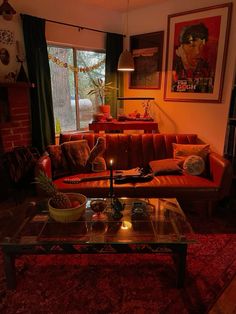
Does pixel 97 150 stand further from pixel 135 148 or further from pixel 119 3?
pixel 119 3

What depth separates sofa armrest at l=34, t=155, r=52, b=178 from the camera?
257cm

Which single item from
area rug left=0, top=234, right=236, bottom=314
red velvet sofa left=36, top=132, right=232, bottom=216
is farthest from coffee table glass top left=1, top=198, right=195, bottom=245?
red velvet sofa left=36, top=132, right=232, bottom=216

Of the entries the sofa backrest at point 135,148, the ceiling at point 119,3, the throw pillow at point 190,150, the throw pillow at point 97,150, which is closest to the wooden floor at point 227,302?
the throw pillow at point 190,150

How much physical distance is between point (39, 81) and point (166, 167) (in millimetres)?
2071

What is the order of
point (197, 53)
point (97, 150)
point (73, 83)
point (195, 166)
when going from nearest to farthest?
1. point (195, 166)
2. point (97, 150)
3. point (197, 53)
4. point (73, 83)

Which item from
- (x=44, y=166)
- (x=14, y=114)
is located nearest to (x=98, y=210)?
(x=44, y=166)

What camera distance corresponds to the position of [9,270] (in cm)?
172

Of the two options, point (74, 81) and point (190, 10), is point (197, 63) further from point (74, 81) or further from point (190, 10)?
point (74, 81)

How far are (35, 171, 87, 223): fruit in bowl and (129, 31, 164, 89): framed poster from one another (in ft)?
9.14

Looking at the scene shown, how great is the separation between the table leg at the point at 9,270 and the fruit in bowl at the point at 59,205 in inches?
15.9

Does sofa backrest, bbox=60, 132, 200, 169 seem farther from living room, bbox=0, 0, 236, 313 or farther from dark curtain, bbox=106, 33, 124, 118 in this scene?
dark curtain, bbox=106, 33, 124, 118

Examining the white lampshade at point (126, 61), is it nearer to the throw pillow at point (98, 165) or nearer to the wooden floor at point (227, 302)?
the throw pillow at point (98, 165)

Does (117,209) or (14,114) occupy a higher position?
(14,114)

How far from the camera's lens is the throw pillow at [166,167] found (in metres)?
2.88
